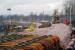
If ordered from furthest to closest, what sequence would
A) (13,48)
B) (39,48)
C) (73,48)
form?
(73,48) < (39,48) < (13,48)

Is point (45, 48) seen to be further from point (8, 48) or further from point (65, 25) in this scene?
point (65, 25)

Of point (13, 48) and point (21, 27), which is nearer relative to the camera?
point (13, 48)

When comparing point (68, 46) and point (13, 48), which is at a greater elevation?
point (13, 48)

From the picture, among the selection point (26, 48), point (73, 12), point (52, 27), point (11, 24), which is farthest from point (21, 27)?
point (26, 48)

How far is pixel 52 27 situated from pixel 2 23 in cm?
416

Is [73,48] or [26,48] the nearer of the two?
[26,48]

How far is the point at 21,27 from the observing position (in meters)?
15.3

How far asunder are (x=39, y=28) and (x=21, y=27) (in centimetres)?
108

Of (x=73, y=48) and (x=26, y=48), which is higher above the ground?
(x=26, y=48)

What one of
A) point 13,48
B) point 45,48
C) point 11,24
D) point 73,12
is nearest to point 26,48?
point 13,48

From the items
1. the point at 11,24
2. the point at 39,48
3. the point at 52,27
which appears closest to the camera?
the point at 39,48

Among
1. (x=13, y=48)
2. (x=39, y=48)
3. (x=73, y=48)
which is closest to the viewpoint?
(x=13, y=48)

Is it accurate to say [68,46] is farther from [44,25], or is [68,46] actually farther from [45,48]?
[45,48]

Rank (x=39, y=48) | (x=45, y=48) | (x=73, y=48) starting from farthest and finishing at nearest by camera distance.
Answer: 1. (x=73, y=48)
2. (x=45, y=48)
3. (x=39, y=48)
